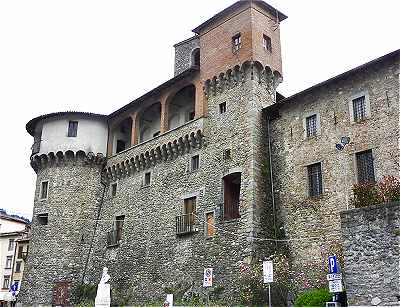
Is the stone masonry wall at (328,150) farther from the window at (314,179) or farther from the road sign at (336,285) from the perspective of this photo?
the road sign at (336,285)

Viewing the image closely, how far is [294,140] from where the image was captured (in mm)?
25734

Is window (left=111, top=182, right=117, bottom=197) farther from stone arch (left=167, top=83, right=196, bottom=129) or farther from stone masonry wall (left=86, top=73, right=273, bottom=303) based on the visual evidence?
stone arch (left=167, top=83, right=196, bottom=129)

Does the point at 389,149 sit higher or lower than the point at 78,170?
lower

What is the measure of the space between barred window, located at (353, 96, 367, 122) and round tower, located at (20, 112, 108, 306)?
749 inches

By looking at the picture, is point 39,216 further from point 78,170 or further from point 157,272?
point 157,272

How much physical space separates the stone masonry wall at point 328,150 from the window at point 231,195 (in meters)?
2.15

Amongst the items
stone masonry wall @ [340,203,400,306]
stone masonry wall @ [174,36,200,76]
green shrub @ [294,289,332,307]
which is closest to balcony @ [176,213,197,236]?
green shrub @ [294,289,332,307]

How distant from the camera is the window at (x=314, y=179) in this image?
2407 cm

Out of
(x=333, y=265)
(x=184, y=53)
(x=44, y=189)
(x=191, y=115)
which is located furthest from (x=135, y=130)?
(x=333, y=265)

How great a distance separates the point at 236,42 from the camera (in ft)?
93.8

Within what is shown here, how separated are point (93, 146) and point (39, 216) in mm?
6063

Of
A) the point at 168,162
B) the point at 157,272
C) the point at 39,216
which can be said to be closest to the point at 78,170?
the point at 39,216

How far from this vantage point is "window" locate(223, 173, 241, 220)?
85.9 ft

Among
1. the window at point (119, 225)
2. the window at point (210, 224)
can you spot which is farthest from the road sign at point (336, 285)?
the window at point (119, 225)
